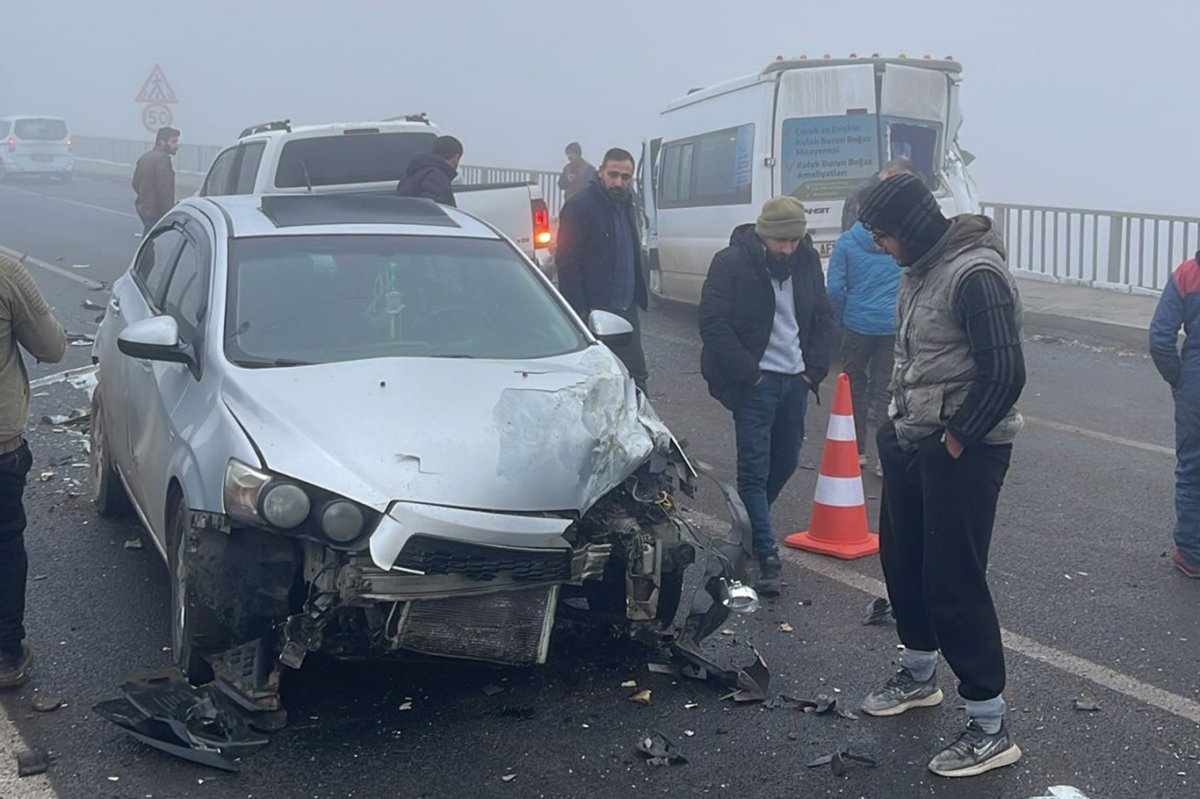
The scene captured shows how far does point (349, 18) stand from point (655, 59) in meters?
19.8

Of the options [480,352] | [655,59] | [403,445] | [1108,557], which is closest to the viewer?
[403,445]

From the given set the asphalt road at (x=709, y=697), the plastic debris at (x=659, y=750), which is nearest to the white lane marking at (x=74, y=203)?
the asphalt road at (x=709, y=697)

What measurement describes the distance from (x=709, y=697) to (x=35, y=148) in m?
36.2

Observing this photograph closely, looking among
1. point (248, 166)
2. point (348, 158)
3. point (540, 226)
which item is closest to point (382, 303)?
point (540, 226)

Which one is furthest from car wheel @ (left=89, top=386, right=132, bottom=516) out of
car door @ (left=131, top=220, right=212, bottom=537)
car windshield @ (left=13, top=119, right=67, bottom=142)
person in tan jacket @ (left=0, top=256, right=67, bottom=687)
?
car windshield @ (left=13, top=119, right=67, bottom=142)

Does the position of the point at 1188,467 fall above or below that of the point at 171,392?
below

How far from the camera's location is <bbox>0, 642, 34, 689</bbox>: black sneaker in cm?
490

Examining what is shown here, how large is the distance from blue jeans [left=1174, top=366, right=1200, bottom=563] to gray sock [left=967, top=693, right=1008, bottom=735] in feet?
7.68

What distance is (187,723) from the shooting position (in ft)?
14.4

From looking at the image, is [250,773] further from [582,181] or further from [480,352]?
[582,181]

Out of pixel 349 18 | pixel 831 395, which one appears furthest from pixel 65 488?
pixel 349 18

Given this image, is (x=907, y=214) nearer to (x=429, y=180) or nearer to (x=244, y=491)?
(x=244, y=491)

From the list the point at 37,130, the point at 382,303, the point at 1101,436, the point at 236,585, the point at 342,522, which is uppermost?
the point at 37,130

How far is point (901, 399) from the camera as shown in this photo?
178 inches
